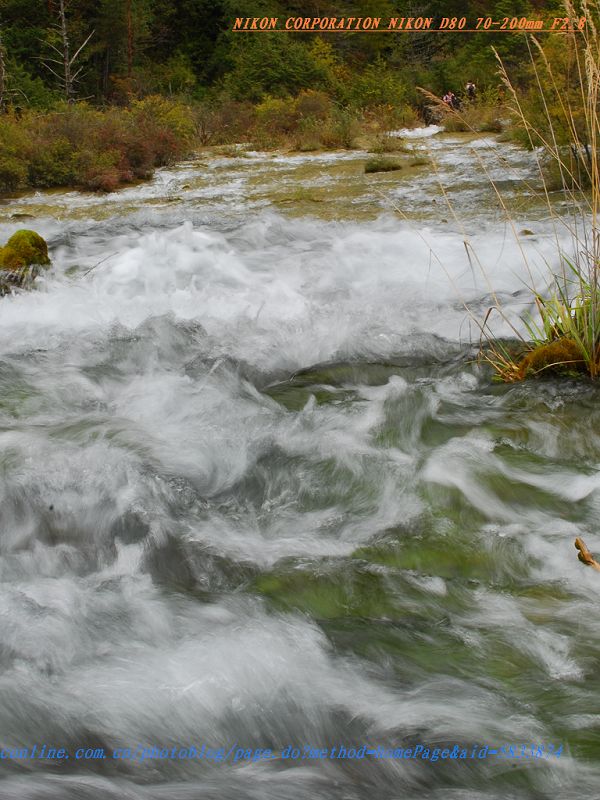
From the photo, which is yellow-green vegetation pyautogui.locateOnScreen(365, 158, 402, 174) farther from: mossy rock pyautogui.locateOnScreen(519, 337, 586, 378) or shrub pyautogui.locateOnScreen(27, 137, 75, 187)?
mossy rock pyautogui.locateOnScreen(519, 337, 586, 378)

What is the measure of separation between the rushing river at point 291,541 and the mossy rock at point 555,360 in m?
0.10

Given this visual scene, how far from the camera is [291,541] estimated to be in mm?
2906

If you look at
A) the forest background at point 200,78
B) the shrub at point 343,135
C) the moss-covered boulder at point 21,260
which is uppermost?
the forest background at point 200,78

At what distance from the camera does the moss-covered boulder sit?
5.62 meters

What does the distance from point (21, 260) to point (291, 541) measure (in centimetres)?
388

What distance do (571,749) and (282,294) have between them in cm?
394

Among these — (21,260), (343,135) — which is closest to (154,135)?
(343,135)

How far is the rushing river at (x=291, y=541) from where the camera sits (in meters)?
2.05

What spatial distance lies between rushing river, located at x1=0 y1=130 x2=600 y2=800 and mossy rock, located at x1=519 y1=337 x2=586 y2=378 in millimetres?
100

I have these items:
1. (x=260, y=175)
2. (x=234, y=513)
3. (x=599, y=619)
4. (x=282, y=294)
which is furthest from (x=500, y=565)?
(x=260, y=175)

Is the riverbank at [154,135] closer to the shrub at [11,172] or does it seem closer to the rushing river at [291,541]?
the shrub at [11,172]

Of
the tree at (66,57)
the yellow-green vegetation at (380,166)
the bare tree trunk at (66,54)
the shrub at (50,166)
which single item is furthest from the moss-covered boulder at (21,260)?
the bare tree trunk at (66,54)

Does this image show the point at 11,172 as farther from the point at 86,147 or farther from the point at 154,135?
the point at 154,135

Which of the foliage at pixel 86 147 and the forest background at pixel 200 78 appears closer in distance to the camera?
the foliage at pixel 86 147
